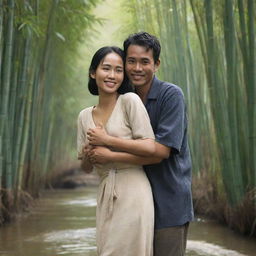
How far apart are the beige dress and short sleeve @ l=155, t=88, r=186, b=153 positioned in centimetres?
5

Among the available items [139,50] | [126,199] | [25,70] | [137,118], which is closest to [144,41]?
A: [139,50]

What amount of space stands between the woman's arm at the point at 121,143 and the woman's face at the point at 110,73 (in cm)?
17

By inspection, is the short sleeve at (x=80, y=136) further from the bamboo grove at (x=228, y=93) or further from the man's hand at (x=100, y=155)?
the bamboo grove at (x=228, y=93)

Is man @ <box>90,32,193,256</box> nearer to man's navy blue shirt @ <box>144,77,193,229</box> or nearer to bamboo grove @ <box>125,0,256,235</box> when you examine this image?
man's navy blue shirt @ <box>144,77,193,229</box>

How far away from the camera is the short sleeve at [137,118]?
194cm

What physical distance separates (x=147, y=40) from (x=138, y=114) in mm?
349

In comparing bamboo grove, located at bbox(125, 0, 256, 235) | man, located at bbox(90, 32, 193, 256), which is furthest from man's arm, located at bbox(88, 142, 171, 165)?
bamboo grove, located at bbox(125, 0, 256, 235)

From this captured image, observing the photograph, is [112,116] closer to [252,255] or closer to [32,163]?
[252,255]

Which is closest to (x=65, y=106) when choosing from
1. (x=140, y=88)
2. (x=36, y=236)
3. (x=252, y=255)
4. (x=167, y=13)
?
(x=167, y=13)

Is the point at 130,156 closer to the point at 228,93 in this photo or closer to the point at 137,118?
the point at 137,118

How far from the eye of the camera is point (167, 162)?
2.03 m

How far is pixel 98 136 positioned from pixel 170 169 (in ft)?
1.00

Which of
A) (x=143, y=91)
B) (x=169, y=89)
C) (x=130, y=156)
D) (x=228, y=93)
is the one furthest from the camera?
(x=228, y=93)

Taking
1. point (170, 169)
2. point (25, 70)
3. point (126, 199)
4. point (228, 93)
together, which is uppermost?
point (25, 70)
